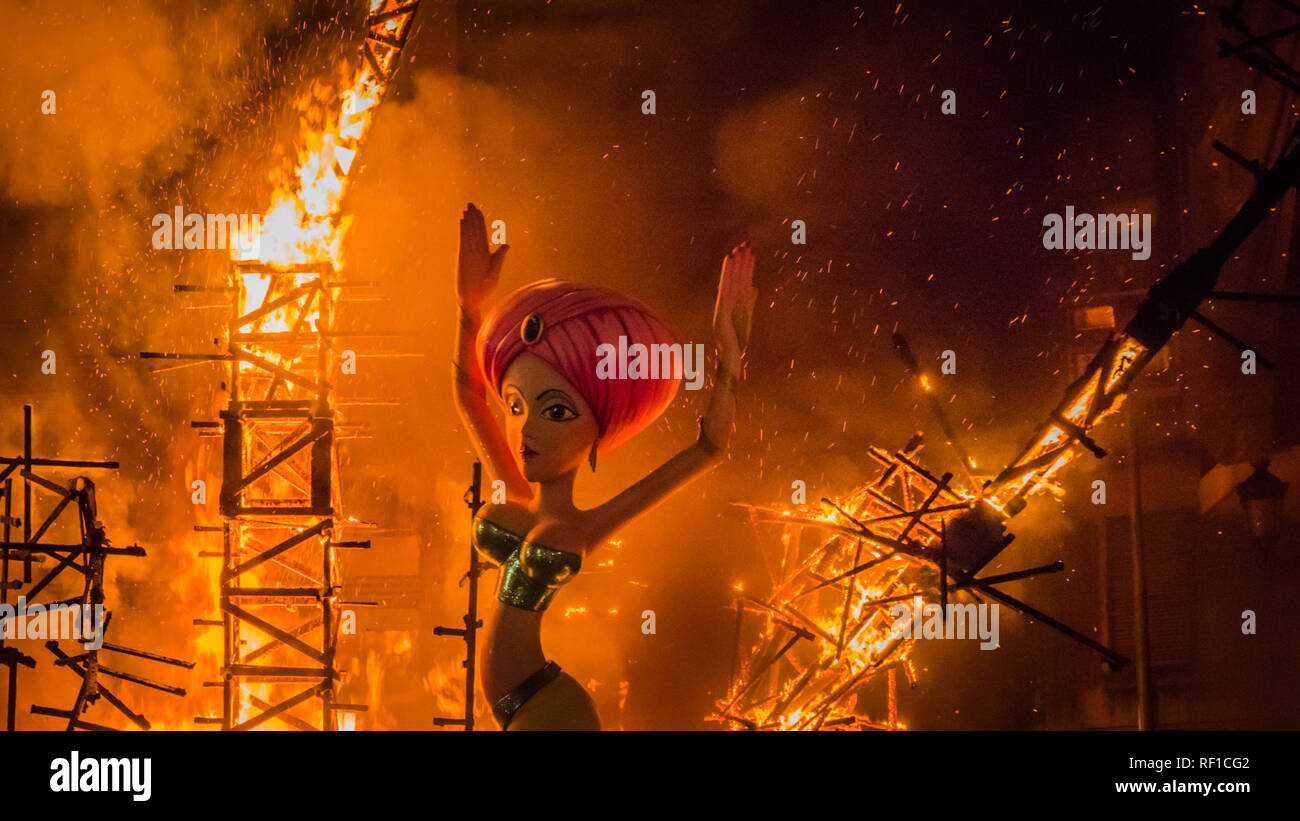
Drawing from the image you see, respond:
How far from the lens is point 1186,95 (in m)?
12.3

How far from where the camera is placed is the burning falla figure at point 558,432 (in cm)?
599

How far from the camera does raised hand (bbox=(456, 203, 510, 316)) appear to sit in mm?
6535

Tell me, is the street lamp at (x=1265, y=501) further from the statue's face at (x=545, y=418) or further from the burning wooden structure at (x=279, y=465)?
the burning wooden structure at (x=279, y=465)

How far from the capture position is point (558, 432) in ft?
20.1

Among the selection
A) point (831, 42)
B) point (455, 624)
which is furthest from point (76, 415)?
point (831, 42)

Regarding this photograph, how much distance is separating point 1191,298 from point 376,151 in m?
10.6

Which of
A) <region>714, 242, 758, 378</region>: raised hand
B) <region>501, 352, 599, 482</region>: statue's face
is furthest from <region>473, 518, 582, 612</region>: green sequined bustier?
<region>714, 242, 758, 378</region>: raised hand

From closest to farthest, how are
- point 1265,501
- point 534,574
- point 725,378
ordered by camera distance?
point 534,574 → point 725,378 → point 1265,501

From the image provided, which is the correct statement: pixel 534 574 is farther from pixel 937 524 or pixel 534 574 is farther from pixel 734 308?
pixel 937 524

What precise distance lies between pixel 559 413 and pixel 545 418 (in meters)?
0.07

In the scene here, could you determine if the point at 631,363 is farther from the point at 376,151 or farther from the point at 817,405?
the point at 376,151

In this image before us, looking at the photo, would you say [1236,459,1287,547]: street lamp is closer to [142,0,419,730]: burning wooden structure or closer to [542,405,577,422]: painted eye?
[542,405,577,422]: painted eye

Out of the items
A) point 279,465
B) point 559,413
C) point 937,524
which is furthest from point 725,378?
point 279,465

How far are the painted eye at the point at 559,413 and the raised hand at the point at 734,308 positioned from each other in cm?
82
